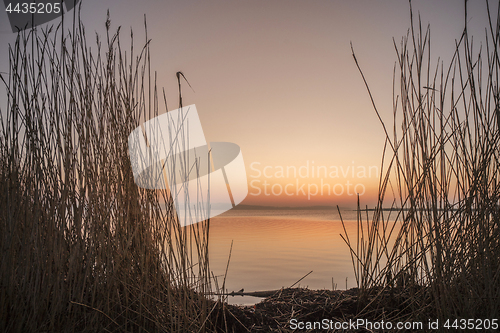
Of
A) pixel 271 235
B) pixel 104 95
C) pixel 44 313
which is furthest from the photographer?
pixel 271 235

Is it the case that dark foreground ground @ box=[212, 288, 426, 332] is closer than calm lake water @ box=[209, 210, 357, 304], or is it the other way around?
dark foreground ground @ box=[212, 288, 426, 332]

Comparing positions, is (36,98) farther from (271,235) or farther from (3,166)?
(271,235)

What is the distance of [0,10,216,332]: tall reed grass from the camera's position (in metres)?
1.08

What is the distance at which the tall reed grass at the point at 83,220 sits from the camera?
108 centimetres

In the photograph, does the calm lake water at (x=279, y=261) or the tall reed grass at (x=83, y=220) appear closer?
the tall reed grass at (x=83, y=220)

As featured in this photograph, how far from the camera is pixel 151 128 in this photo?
3.92 ft

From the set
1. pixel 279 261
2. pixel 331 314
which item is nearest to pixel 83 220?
pixel 331 314

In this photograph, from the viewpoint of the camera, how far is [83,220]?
119cm

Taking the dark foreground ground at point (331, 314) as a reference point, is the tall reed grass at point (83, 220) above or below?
above

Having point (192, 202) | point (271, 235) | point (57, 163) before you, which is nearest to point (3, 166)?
point (57, 163)

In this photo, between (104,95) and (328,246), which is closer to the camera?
(104,95)

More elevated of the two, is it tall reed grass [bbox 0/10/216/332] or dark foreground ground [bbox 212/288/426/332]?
tall reed grass [bbox 0/10/216/332]

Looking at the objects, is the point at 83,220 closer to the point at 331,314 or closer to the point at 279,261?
the point at 331,314

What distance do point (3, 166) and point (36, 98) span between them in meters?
0.26
